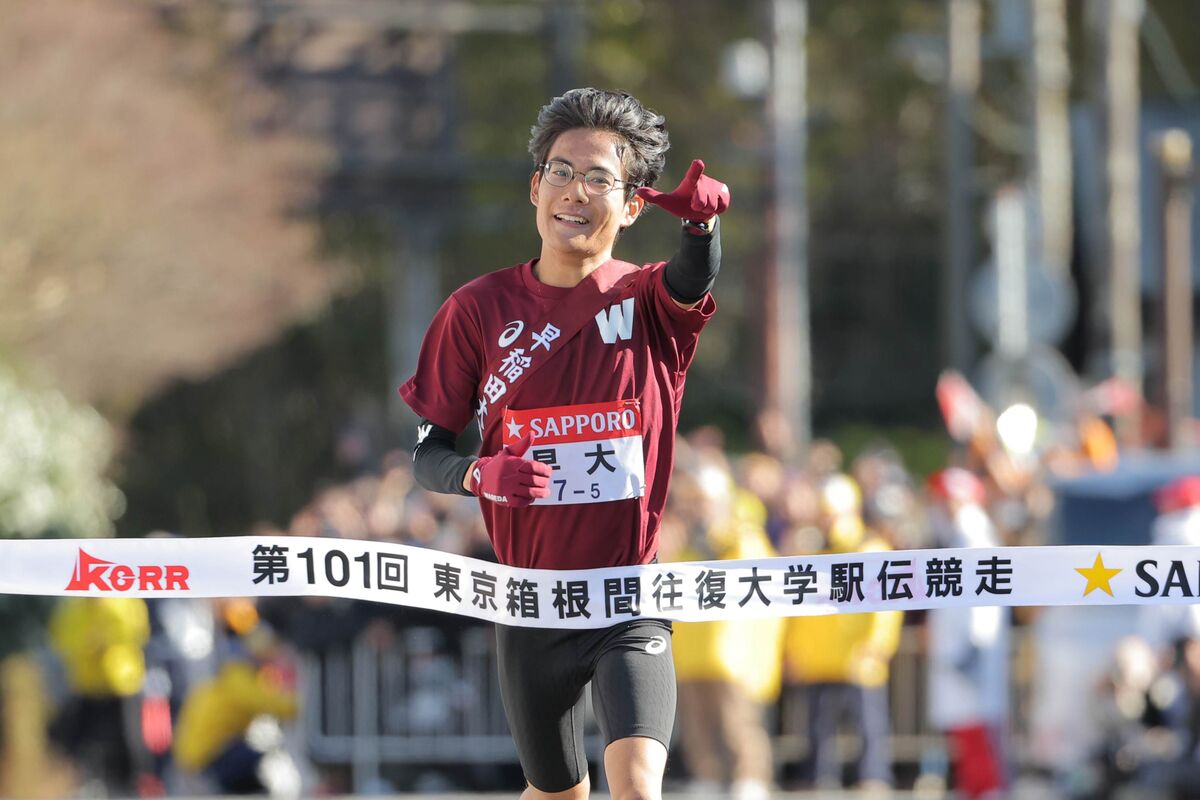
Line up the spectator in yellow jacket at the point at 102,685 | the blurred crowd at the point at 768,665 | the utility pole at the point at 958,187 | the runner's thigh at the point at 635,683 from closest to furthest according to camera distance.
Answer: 1. the runner's thigh at the point at 635,683
2. the blurred crowd at the point at 768,665
3. the spectator in yellow jacket at the point at 102,685
4. the utility pole at the point at 958,187

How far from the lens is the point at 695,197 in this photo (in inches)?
221

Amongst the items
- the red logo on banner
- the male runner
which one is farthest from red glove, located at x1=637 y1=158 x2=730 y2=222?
the red logo on banner

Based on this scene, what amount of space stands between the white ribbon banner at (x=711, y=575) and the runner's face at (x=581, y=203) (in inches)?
37.9

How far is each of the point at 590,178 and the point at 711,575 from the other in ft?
3.93

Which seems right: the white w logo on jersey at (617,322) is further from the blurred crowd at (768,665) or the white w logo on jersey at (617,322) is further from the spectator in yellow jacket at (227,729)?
the spectator in yellow jacket at (227,729)

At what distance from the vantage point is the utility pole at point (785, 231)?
79.6 ft

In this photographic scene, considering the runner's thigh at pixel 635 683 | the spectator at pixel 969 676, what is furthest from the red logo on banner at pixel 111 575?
the spectator at pixel 969 676

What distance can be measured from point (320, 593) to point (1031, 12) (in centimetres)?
1705

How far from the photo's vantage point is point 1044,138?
81.9 ft

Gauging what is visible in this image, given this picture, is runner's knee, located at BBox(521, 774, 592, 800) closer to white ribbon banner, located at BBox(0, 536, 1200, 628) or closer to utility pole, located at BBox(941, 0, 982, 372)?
white ribbon banner, located at BBox(0, 536, 1200, 628)

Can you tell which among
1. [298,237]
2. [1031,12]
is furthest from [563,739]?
[298,237]

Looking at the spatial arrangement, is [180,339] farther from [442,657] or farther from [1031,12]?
[442,657]

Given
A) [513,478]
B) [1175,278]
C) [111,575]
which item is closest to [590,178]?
[513,478]

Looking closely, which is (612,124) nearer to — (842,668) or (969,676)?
(969,676)
